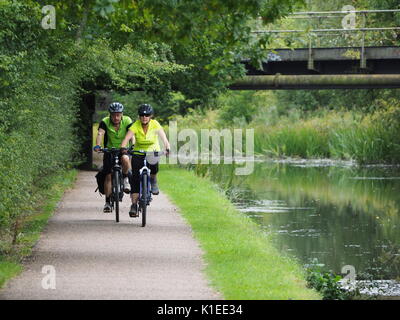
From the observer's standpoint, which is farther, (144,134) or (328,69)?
(328,69)

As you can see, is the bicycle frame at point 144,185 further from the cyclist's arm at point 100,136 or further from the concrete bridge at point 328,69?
the concrete bridge at point 328,69

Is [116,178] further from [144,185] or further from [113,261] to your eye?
[113,261]

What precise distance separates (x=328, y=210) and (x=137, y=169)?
9895mm

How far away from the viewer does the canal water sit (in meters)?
17.5

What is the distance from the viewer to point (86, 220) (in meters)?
17.4

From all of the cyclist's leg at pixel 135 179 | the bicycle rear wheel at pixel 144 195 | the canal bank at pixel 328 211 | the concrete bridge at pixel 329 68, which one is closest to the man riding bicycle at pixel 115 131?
the cyclist's leg at pixel 135 179

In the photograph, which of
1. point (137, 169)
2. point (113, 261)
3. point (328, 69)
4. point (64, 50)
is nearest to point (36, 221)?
point (137, 169)

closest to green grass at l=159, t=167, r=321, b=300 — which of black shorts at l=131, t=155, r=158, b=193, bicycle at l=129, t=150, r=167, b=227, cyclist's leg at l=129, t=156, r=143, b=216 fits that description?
bicycle at l=129, t=150, r=167, b=227

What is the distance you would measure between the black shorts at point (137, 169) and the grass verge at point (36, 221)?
1535mm

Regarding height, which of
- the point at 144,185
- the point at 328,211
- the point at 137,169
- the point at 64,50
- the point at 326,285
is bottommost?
the point at 328,211

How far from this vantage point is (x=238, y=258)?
1312 centimetres

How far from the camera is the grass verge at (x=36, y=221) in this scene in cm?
1209
